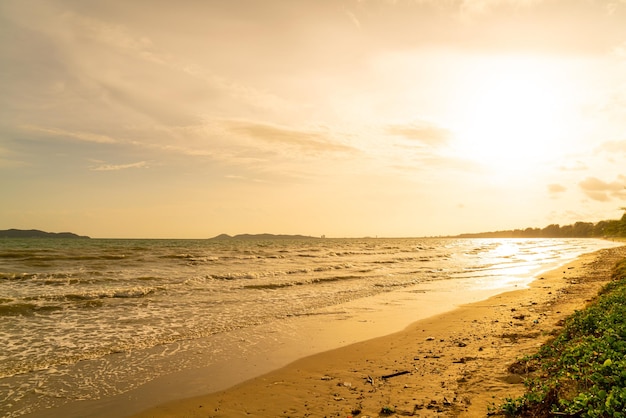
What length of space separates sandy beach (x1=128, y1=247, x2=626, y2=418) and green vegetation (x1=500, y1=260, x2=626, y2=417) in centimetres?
62

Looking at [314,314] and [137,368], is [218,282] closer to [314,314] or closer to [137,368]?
[314,314]

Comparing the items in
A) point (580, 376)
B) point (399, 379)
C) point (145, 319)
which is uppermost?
point (580, 376)

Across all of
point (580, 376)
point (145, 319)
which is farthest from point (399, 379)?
point (145, 319)

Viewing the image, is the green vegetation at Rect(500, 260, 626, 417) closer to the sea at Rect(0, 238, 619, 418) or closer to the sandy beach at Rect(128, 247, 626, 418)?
the sandy beach at Rect(128, 247, 626, 418)

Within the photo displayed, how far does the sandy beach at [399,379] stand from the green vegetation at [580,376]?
619 millimetres

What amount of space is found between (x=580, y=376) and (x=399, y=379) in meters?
3.62

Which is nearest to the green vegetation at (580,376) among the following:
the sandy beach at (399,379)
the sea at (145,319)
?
the sandy beach at (399,379)

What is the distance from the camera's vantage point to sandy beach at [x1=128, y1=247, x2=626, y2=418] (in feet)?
23.4

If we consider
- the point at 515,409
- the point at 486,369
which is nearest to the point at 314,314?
the point at 486,369

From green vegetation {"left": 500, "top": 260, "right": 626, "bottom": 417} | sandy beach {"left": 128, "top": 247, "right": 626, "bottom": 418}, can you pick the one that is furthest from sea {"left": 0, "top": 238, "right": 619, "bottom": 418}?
green vegetation {"left": 500, "top": 260, "right": 626, "bottom": 417}

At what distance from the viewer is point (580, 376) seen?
6.20 metres

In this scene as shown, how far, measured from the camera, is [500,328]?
13.1 m

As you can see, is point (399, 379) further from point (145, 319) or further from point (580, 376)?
point (145, 319)

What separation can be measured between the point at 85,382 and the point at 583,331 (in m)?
12.3
